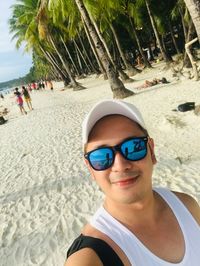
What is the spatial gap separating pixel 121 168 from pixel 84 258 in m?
0.51

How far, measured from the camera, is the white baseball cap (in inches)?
74.2

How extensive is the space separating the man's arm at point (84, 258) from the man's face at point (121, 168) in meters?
0.36

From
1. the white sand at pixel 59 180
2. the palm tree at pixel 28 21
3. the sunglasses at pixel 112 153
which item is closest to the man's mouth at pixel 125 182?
the sunglasses at pixel 112 153

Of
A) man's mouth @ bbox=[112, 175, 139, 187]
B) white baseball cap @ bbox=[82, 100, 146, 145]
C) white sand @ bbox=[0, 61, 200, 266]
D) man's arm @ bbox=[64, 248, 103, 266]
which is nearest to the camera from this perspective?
man's arm @ bbox=[64, 248, 103, 266]

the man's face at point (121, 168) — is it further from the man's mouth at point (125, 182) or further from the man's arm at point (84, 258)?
the man's arm at point (84, 258)

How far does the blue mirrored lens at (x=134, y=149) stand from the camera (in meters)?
1.84

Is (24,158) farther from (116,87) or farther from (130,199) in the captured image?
(130,199)

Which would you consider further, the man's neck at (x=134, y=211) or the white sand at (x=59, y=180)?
the white sand at (x=59, y=180)

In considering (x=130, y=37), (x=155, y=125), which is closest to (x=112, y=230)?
(x=155, y=125)

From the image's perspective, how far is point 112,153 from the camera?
184 cm

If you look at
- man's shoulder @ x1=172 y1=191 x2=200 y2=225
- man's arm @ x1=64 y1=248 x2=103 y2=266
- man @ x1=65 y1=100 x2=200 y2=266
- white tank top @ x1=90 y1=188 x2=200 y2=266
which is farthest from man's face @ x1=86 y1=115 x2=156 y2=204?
man's arm @ x1=64 y1=248 x2=103 y2=266

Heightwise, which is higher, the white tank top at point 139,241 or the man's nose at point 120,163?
the man's nose at point 120,163

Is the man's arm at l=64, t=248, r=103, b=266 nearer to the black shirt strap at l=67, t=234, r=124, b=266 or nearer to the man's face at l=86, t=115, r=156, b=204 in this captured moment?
the black shirt strap at l=67, t=234, r=124, b=266

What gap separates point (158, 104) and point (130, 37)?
24.8 metres
